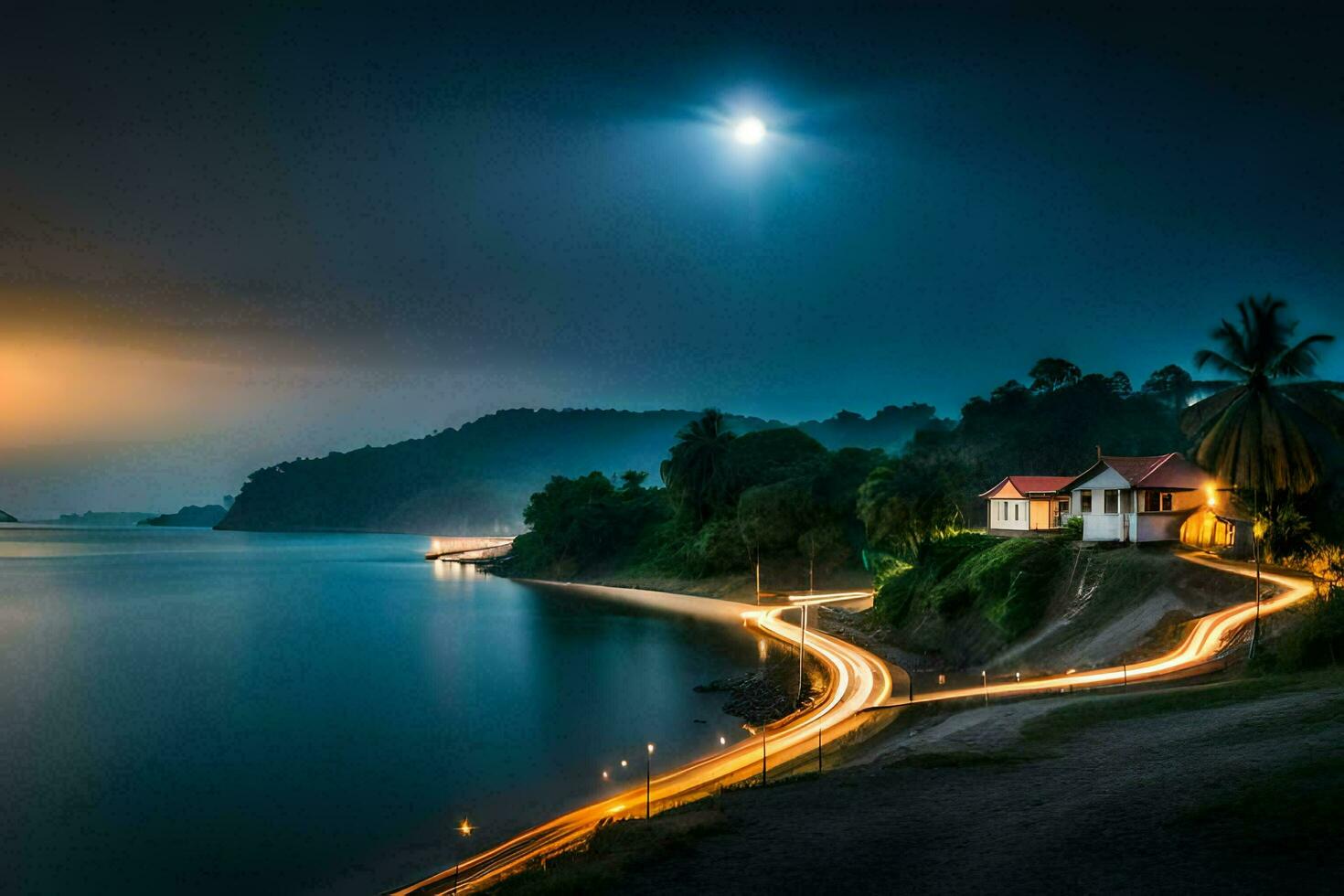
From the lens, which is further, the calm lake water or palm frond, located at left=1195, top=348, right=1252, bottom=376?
palm frond, located at left=1195, top=348, right=1252, bottom=376

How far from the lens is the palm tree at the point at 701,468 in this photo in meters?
104

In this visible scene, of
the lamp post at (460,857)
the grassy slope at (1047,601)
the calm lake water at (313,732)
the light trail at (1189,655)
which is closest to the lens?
the lamp post at (460,857)

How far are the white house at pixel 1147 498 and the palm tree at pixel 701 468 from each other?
191 feet

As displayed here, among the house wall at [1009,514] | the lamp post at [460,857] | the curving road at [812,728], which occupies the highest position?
the house wall at [1009,514]

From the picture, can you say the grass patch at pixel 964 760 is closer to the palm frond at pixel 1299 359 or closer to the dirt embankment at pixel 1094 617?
the dirt embankment at pixel 1094 617

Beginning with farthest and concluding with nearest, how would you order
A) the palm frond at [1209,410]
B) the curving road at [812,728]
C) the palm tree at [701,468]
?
the palm tree at [701,468], the palm frond at [1209,410], the curving road at [812,728]

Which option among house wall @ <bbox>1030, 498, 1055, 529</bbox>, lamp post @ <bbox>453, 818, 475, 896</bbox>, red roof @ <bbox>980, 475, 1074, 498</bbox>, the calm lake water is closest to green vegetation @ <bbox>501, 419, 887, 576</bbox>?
the calm lake water

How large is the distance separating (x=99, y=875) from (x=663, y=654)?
128 feet

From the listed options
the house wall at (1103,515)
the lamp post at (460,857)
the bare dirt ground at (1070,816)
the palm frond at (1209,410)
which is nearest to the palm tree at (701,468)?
the house wall at (1103,515)

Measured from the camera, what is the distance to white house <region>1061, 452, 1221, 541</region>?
45.9 meters

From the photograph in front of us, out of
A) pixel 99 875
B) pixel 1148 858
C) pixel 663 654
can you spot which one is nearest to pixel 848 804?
pixel 1148 858

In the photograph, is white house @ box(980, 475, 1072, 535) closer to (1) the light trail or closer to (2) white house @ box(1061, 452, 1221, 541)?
(2) white house @ box(1061, 452, 1221, 541)

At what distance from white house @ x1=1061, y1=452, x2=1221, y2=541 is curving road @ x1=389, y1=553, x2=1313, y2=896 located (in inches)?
139

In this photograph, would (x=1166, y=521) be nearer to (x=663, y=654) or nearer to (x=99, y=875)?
(x=663, y=654)
